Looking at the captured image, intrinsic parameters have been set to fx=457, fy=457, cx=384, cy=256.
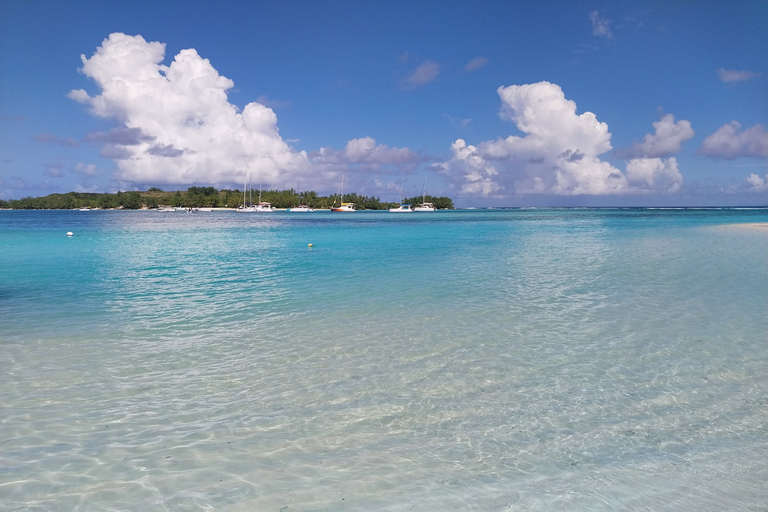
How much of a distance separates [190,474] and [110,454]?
44.9 inches

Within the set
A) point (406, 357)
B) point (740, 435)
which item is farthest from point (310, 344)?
point (740, 435)

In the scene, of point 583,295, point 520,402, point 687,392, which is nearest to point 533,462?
point 520,402

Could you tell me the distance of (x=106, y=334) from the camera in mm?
10250

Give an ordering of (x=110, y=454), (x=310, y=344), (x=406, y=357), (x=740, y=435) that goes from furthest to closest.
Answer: (x=310, y=344) < (x=406, y=357) < (x=740, y=435) < (x=110, y=454)

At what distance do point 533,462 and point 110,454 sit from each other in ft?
15.6

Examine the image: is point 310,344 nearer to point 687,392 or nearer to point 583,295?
point 687,392

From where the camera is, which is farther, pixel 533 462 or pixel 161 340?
pixel 161 340

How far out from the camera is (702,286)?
627 inches

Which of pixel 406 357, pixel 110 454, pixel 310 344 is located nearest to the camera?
pixel 110 454

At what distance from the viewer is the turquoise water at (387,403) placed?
4574mm

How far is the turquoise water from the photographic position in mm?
4574

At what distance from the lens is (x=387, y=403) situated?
6539mm

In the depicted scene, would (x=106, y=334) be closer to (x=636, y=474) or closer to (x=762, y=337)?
(x=636, y=474)

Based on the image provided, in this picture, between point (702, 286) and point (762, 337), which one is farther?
point (702, 286)
